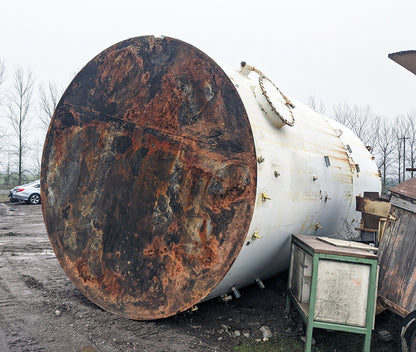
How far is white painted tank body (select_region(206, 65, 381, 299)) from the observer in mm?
3227

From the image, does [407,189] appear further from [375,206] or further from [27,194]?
[27,194]

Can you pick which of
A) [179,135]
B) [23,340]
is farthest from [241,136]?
[23,340]

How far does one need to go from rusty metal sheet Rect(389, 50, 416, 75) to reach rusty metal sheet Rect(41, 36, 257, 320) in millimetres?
2097

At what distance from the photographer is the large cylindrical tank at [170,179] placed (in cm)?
316

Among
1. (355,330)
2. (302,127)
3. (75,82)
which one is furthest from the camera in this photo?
(302,127)

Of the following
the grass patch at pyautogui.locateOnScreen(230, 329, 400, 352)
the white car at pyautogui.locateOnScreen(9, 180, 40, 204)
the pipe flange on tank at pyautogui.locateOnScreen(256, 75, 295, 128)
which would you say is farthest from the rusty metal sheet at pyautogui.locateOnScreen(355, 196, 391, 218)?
the white car at pyautogui.locateOnScreen(9, 180, 40, 204)

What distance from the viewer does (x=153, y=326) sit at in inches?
136

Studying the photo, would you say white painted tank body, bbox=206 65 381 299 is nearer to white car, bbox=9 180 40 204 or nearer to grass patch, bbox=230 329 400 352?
grass patch, bbox=230 329 400 352

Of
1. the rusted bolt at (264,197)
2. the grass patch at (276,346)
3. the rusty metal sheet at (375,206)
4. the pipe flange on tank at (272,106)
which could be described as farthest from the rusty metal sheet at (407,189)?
the grass patch at (276,346)

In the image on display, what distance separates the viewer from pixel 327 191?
4.37 meters

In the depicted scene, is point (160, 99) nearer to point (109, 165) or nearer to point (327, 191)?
point (109, 165)

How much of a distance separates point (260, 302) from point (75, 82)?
3.19 m

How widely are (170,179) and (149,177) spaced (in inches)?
9.3

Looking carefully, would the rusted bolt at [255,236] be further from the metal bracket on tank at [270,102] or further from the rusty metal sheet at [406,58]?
the rusty metal sheet at [406,58]
